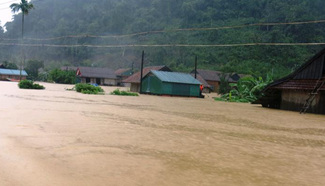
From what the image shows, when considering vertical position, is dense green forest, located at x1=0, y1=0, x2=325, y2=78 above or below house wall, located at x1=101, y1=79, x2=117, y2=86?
above

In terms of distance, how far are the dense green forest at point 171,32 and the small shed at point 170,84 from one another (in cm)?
2999

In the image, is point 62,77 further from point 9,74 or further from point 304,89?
point 304,89

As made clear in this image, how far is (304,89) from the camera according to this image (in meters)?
20.0

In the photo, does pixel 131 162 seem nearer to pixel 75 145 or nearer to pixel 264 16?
pixel 75 145

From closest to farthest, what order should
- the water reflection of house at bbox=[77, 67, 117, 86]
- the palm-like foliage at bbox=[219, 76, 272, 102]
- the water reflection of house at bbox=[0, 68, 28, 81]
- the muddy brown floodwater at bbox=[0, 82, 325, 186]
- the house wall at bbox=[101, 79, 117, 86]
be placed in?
1. the muddy brown floodwater at bbox=[0, 82, 325, 186]
2. the palm-like foliage at bbox=[219, 76, 272, 102]
3. the water reflection of house at bbox=[0, 68, 28, 81]
4. the water reflection of house at bbox=[77, 67, 117, 86]
5. the house wall at bbox=[101, 79, 117, 86]

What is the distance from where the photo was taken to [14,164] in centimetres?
459

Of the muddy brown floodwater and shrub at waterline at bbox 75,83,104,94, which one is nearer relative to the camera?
the muddy brown floodwater

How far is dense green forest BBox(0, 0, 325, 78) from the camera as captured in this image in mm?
77938

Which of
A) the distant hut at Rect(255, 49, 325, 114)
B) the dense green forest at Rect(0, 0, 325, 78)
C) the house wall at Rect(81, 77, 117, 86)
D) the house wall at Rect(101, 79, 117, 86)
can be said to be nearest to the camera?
the distant hut at Rect(255, 49, 325, 114)

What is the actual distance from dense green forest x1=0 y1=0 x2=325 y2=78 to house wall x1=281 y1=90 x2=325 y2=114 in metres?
44.8

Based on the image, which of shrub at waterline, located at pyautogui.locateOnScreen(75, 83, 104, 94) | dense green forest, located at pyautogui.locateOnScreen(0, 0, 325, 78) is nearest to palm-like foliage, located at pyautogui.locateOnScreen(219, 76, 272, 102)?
shrub at waterline, located at pyautogui.locateOnScreen(75, 83, 104, 94)

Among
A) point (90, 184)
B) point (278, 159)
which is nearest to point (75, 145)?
point (90, 184)

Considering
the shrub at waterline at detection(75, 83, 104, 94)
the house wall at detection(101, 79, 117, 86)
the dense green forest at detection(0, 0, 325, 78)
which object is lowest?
the shrub at waterline at detection(75, 83, 104, 94)

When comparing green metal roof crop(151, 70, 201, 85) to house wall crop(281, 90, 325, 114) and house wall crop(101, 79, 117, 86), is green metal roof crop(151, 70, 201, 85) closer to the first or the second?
house wall crop(281, 90, 325, 114)
